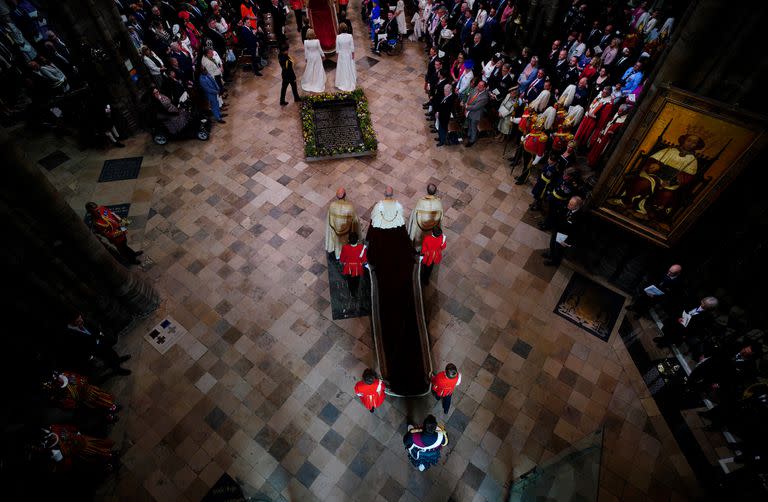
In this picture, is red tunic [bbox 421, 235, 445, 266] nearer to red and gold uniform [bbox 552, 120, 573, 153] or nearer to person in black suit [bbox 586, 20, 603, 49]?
red and gold uniform [bbox 552, 120, 573, 153]

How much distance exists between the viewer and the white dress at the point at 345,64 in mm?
11125

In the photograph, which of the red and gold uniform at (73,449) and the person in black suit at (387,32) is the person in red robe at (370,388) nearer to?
the red and gold uniform at (73,449)

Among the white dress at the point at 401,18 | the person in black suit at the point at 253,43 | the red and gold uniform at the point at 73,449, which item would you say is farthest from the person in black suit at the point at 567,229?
the person in black suit at the point at 253,43

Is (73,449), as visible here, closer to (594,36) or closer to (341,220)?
(341,220)

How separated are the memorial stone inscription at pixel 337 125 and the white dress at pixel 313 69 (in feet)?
3.13

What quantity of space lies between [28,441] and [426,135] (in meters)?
9.88

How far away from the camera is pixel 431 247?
22.5ft

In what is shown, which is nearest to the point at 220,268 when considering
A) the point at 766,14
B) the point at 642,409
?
the point at 642,409

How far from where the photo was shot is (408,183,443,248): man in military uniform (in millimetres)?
6975

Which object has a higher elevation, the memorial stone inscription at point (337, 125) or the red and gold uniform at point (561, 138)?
the red and gold uniform at point (561, 138)

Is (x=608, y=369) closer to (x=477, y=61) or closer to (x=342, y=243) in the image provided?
(x=342, y=243)

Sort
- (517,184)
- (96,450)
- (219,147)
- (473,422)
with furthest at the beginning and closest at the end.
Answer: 1. (219,147)
2. (517,184)
3. (473,422)
4. (96,450)

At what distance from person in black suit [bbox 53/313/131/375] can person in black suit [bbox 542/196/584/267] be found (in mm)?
8162

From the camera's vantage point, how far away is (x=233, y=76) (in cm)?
1248
